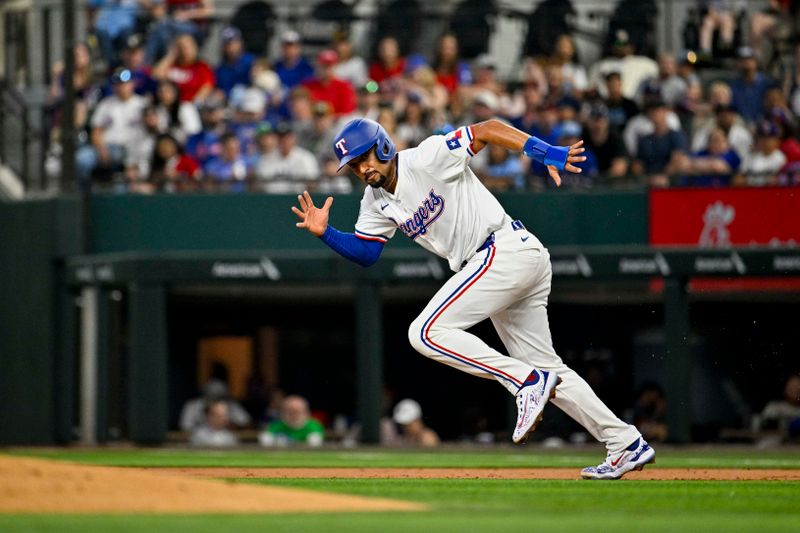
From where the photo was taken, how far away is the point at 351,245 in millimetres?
8602

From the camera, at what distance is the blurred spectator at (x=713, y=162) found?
48.3 feet

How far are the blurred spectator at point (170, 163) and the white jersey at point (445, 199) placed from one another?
7712 millimetres

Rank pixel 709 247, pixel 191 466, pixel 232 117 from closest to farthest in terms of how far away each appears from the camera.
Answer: pixel 191 466 < pixel 709 247 < pixel 232 117

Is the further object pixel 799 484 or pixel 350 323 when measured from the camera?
pixel 350 323

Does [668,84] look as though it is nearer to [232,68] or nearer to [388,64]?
[388,64]

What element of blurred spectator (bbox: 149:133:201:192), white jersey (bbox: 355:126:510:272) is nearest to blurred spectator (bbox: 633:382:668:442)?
blurred spectator (bbox: 149:133:201:192)

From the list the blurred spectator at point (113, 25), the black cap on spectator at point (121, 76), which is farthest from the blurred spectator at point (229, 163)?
the blurred spectator at point (113, 25)

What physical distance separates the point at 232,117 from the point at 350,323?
3.25 metres

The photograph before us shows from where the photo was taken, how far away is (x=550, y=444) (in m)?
14.8

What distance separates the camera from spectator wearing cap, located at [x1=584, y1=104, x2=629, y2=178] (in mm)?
15383

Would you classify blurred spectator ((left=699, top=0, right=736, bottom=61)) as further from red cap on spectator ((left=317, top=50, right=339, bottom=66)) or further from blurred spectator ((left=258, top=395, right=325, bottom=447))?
blurred spectator ((left=258, top=395, right=325, bottom=447))

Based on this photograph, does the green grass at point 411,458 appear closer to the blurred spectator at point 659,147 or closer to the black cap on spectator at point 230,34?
the blurred spectator at point 659,147

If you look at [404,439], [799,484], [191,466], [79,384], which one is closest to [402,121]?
[404,439]

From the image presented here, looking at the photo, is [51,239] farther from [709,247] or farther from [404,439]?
[709,247]
